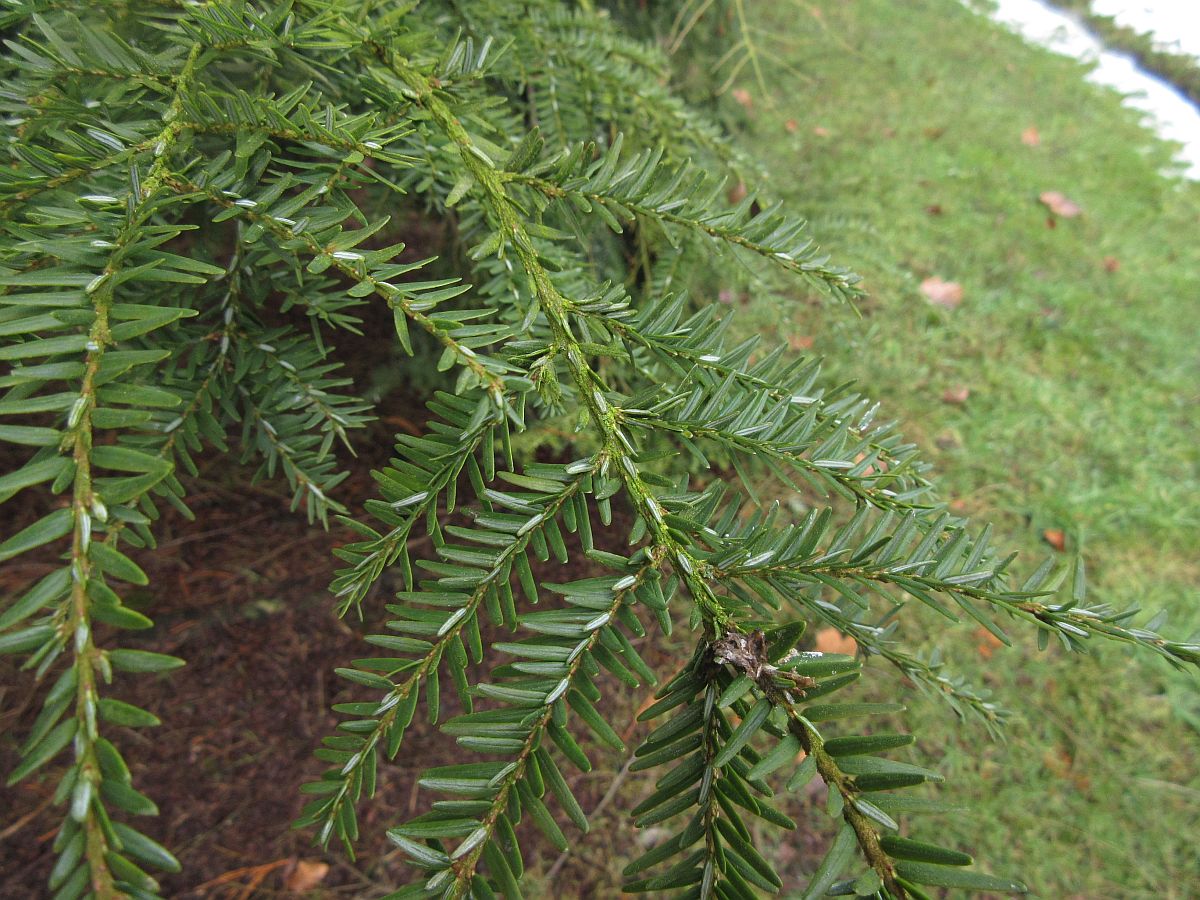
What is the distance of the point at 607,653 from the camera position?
0.48 meters

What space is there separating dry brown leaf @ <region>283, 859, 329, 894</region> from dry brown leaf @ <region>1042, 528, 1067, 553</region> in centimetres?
215

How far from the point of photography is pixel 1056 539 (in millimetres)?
2156

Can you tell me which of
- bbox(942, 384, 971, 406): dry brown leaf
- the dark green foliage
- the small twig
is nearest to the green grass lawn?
bbox(942, 384, 971, 406): dry brown leaf

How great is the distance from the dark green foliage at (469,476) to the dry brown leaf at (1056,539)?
177cm

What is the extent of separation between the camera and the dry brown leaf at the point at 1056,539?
2158mm

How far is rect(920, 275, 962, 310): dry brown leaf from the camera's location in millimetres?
2699

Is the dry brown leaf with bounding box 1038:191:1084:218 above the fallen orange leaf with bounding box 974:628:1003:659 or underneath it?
above

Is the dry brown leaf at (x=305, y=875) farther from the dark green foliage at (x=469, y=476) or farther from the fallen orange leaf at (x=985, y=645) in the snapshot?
the fallen orange leaf at (x=985, y=645)

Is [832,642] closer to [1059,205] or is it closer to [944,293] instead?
[944,293]

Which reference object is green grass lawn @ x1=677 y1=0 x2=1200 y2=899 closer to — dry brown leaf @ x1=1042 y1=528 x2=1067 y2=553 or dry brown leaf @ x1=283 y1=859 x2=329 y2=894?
dry brown leaf @ x1=1042 y1=528 x2=1067 y2=553

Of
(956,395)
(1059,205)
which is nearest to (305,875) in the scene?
(956,395)

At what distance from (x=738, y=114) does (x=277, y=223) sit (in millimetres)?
1937

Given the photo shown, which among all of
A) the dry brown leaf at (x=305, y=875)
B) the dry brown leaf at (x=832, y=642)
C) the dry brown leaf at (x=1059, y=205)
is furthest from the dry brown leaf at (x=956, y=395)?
the dry brown leaf at (x=305, y=875)

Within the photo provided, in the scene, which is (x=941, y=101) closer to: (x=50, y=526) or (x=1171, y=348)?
(x=1171, y=348)
